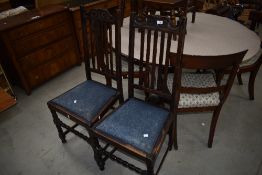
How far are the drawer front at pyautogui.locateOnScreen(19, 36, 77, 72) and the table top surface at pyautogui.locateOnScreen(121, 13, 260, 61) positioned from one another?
95 centimetres

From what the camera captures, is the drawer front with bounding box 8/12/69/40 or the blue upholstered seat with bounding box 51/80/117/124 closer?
the blue upholstered seat with bounding box 51/80/117/124

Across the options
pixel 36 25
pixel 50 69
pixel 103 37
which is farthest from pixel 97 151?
pixel 36 25

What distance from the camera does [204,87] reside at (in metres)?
1.60

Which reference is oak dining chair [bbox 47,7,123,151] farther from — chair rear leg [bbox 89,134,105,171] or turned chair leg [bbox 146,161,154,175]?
turned chair leg [bbox 146,161,154,175]

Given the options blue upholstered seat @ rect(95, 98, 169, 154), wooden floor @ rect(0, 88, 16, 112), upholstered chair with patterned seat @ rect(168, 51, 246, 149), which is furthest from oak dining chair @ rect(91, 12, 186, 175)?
wooden floor @ rect(0, 88, 16, 112)

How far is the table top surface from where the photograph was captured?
162 cm

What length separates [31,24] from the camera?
7.56 feet

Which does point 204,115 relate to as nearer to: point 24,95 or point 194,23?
point 194,23

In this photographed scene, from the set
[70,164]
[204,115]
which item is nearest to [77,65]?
[70,164]

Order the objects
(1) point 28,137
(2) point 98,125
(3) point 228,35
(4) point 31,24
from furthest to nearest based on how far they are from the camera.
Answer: (4) point 31,24, (1) point 28,137, (3) point 228,35, (2) point 98,125

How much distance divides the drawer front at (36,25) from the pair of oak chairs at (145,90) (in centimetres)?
99

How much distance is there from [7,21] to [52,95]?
0.96 metres

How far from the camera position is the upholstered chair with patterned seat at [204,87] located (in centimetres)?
127

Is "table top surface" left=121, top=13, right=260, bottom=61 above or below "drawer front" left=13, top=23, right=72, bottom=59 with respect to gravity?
above
